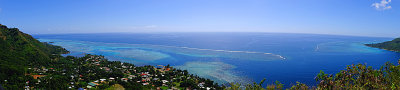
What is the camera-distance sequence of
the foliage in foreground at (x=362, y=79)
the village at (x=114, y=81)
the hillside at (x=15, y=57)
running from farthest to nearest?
1. the hillside at (x=15, y=57)
2. the village at (x=114, y=81)
3. the foliage in foreground at (x=362, y=79)

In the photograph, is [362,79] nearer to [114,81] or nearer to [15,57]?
[114,81]

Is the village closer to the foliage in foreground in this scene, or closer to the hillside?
the hillside

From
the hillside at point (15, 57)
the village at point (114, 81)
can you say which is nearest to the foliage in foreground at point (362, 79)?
the village at point (114, 81)

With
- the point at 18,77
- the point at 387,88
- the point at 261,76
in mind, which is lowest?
the point at 261,76

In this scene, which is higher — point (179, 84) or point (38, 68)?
point (38, 68)

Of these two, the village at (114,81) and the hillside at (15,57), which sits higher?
the hillside at (15,57)

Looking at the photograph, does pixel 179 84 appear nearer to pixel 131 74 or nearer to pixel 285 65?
pixel 131 74

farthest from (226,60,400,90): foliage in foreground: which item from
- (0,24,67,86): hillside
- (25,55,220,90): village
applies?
(0,24,67,86): hillside

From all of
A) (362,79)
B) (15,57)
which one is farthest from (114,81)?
(362,79)

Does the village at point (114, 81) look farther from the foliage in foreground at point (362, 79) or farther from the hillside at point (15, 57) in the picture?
the foliage in foreground at point (362, 79)

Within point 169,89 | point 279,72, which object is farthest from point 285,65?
point 169,89

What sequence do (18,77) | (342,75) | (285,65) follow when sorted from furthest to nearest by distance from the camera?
(285,65) → (18,77) → (342,75)
